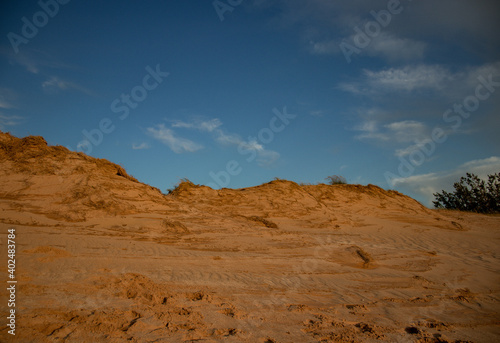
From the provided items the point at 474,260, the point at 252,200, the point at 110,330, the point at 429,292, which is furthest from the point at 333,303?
the point at 252,200

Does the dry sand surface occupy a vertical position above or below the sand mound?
below

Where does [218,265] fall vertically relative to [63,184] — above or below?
below

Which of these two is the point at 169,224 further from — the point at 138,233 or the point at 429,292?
the point at 429,292

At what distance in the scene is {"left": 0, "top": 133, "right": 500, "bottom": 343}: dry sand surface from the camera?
10.6ft

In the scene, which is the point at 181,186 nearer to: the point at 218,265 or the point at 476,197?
the point at 218,265

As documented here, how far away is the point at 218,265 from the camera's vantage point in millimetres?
5500

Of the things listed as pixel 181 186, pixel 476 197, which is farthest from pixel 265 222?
pixel 476 197

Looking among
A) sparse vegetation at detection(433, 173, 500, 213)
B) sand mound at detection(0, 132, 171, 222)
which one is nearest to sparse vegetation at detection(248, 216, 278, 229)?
sand mound at detection(0, 132, 171, 222)

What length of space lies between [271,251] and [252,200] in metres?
4.76

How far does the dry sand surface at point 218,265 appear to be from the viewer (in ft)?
10.6

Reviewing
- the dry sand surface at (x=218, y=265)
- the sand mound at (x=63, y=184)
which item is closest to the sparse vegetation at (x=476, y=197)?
the dry sand surface at (x=218, y=265)

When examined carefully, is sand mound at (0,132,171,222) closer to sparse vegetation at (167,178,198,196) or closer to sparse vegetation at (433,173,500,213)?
sparse vegetation at (167,178,198,196)

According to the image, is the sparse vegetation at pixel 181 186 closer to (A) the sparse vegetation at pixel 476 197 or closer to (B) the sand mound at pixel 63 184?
(B) the sand mound at pixel 63 184

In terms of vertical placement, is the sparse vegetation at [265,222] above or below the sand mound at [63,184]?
below
